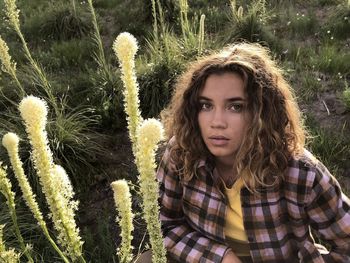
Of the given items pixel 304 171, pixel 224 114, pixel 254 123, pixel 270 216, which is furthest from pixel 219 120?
pixel 270 216

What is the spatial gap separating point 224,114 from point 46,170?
1267mm

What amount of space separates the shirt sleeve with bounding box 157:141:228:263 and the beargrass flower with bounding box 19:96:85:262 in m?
1.21

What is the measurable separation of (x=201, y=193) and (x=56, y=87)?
3.78 m

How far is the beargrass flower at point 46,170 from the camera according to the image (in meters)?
1.85

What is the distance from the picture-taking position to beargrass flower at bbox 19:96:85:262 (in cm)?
185

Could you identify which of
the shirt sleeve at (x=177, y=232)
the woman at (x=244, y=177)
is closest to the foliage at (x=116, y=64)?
the shirt sleeve at (x=177, y=232)

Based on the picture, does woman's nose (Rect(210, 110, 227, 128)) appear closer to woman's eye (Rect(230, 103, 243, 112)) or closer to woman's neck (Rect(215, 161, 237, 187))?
woman's eye (Rect(230, 103, 243, 112))

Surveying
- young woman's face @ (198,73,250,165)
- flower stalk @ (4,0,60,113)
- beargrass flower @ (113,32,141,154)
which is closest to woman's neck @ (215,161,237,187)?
young woman's face @ (198,73,250,165)

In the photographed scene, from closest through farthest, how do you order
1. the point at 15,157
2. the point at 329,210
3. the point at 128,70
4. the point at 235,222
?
the point at 15,157 → the point at 128,70 → the point at 329,210 → the point at 235,222

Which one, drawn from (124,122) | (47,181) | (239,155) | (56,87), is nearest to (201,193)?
(239,155)

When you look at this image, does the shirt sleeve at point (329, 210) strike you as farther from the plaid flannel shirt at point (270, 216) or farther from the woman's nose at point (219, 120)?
the woman's nose at point (219, 120)

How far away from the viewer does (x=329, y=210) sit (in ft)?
9.56

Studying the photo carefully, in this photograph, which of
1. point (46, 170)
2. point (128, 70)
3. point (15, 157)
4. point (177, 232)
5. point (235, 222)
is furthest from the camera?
point (177, 232)

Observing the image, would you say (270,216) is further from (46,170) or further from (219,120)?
(46,170)
